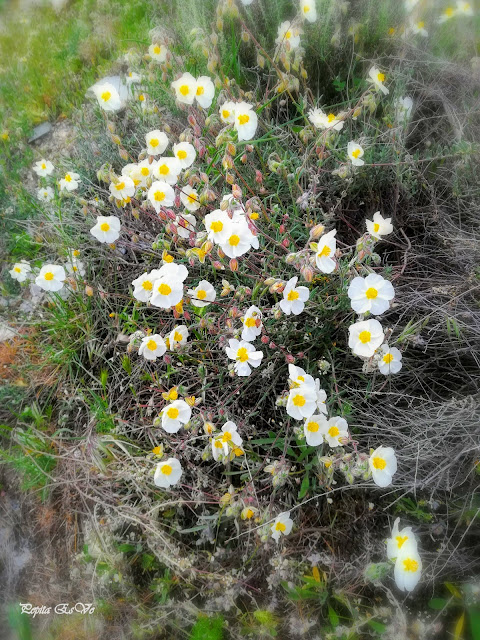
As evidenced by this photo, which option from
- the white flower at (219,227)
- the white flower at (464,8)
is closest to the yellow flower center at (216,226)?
the white flower at (219,227)

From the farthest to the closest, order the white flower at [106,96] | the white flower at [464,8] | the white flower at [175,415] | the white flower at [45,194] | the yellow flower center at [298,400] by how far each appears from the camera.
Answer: the white flower at [45,194], the white flower at [106,96], the white flower at [464,8], the white flower at [175,415], the yellow flower center at [298,400]

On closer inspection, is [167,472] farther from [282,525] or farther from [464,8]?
[464,8]

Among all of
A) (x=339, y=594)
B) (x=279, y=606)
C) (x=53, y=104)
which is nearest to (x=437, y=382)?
(x=339, y=594)

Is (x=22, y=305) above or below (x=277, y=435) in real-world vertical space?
above

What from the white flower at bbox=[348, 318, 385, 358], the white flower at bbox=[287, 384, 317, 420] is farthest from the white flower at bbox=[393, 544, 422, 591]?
the white flower at bbox=[348, 318, 385, 358]

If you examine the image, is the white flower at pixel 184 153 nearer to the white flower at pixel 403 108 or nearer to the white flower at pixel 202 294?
the white flower at pixel 202 294

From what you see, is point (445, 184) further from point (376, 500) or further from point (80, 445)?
point (80, 445)
